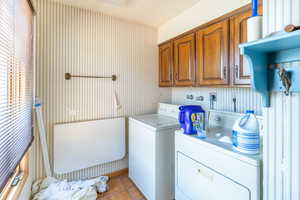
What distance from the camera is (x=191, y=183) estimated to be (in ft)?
4.63

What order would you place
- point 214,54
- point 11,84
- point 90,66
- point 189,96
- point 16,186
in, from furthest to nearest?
point 189,96
point 90,66
point 214,54
point 16,186
point 11,84

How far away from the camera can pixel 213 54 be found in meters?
1.66

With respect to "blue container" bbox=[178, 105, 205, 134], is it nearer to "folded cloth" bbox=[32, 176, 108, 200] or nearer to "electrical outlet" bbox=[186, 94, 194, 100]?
"electrical outlet" bbox=[186, 94, 194, 100]

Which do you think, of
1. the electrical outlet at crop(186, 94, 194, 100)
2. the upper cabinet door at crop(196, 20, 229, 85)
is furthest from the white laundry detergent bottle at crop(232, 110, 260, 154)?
the electrical outlet at crop(186, 94, 194, 100)

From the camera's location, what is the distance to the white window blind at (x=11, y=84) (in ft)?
3.18

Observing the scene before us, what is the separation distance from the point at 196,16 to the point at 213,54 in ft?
2.40

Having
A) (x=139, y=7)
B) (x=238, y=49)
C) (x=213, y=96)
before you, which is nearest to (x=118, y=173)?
(x=213, y=96)

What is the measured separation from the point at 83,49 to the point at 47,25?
0.50 metres

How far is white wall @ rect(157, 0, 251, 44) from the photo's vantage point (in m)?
1.61

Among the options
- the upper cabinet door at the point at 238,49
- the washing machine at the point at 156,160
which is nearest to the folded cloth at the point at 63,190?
the washing machine at the point at 156,160

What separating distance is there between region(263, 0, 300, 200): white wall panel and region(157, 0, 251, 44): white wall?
2.64 ft

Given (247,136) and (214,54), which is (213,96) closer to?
(214,54)

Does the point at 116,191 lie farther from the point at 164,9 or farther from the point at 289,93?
the point at 164,9

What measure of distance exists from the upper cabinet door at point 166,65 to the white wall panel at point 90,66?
0.43 feet
